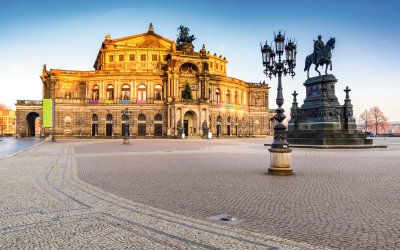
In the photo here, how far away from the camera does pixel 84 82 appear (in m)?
79.2

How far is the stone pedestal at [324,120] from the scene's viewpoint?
2934 centimetres

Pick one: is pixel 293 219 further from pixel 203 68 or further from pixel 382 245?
pixel 203 68

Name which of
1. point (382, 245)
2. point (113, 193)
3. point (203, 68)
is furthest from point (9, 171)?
point (203, 68)

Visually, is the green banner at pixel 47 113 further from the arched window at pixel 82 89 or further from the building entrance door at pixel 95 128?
the arched window at pixel 82 89

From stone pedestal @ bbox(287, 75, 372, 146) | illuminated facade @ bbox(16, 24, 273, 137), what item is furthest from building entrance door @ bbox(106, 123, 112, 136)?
stone pedestal @ bbox(287, 75, 372, 146)

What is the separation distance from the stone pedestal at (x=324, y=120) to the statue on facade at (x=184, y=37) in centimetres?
6237

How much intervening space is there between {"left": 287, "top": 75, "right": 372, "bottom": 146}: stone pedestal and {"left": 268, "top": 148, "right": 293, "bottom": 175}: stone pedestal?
1754cm

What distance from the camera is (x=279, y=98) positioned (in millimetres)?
13578

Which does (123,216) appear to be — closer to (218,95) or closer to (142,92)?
(142,92)

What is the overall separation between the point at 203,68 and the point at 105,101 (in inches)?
947

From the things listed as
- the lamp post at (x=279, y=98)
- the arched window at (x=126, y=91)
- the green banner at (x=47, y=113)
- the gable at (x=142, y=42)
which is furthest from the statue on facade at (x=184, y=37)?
the lamp post at (x=279, y=98)

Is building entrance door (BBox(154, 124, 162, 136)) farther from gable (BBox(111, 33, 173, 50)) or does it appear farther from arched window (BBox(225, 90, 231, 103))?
gable (BBox(111, 33, 173, 50))

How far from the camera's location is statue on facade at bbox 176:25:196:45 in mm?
90500

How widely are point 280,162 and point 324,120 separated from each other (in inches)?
740
